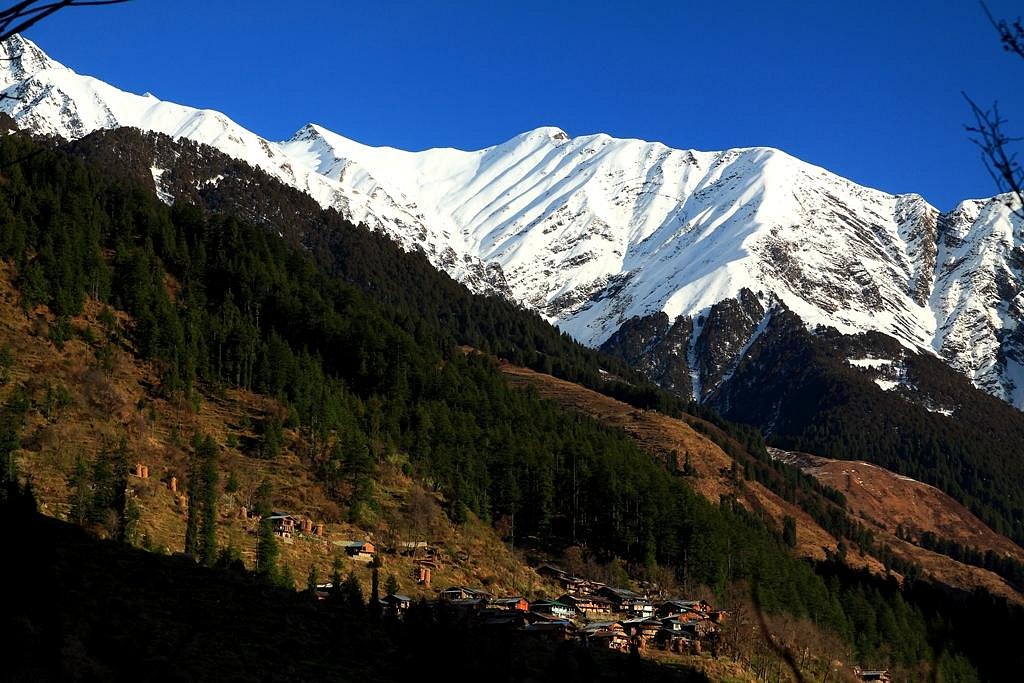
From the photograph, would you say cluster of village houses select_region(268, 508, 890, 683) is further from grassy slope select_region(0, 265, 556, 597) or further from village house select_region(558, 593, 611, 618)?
grassy slope select_region(0, 265, 556, 597)

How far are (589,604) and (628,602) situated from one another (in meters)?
3.49

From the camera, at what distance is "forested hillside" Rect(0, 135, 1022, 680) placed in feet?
269

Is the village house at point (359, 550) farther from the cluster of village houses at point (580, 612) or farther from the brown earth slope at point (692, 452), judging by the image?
the brown earth slope at point (692, 452)

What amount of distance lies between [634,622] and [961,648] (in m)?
38.5

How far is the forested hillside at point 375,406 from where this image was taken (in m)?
82.1

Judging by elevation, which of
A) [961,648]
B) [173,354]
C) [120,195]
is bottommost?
[961,648]

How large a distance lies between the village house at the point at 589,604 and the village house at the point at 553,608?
2.74 ft

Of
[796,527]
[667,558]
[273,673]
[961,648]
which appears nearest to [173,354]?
[667,558]

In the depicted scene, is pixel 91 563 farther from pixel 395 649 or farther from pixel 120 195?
pixel 120 195

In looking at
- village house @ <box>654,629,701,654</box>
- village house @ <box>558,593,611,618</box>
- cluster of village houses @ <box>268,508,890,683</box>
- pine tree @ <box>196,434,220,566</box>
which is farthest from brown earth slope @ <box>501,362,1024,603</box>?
pine tree @ <box>196,434,220,566</box>

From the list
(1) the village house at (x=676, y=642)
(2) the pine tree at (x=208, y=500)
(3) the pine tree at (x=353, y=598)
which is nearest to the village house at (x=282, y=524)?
(2) the pine tree at (x=208, y=500)

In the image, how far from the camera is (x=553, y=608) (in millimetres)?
64562

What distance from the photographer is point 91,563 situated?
42219 mm

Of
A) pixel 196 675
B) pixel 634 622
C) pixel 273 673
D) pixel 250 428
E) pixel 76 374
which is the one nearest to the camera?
pixel 196 675
